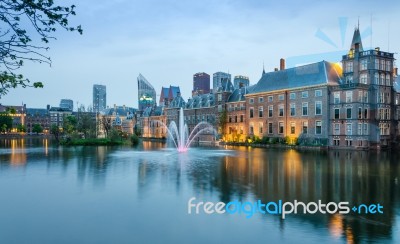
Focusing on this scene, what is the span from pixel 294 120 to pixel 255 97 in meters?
13.8

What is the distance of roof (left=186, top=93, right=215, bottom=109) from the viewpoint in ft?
A: 316

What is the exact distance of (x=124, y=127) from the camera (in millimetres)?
164875

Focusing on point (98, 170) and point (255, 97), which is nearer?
point (98, 170)

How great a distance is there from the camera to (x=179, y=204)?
16.9m

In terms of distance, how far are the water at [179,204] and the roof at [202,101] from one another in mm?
67909

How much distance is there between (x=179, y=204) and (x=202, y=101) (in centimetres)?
8370

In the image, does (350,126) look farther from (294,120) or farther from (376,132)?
(294,120)

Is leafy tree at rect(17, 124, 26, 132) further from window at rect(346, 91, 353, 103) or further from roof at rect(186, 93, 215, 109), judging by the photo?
Result: window at rect(346, 91, 353, 103)

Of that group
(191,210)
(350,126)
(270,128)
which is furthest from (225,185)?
(270,128)

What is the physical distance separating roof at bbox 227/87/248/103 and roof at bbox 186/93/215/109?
25.1 ft

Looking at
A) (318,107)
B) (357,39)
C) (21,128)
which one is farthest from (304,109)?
(21,128)

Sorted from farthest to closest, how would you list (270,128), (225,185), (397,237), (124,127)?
(124,127)
(270,128)
(225,185)
(397,237)

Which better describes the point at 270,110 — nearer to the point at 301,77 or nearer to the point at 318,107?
the point at 301,77

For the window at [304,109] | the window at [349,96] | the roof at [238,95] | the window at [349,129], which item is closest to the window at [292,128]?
the window at [304,109]
